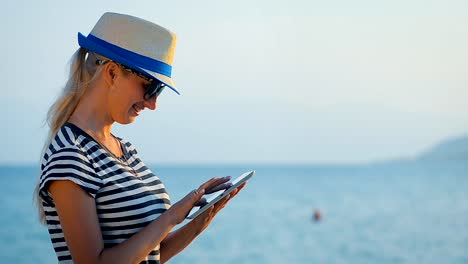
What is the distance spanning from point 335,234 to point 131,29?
26.0 m

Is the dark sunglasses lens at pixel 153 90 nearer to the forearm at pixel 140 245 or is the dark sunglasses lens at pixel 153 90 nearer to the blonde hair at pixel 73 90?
the blonde hair at pixel 73 90

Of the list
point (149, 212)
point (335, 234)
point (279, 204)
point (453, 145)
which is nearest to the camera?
point (149, 212)

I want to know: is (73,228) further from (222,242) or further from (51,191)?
(222,242)

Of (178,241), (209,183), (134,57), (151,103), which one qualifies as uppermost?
(134,57)

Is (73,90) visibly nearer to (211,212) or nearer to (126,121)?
(126,121)

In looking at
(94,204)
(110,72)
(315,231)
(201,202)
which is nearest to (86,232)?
(94,204)

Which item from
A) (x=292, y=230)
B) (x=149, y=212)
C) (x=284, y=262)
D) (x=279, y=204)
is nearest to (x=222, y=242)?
(x=284, y=262)

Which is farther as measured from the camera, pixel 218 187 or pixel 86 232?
pixel 218 187

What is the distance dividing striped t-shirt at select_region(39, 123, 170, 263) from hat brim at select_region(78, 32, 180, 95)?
0.74 feet

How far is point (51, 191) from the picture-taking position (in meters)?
2.51

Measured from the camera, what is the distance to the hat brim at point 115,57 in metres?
2.62

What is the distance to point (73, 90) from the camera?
105 inches

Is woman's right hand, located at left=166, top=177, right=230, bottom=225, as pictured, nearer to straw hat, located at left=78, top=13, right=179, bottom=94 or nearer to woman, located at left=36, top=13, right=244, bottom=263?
woman, located at left=36, top=13, right=244, bottom=263

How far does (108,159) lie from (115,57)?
11.4 inches
